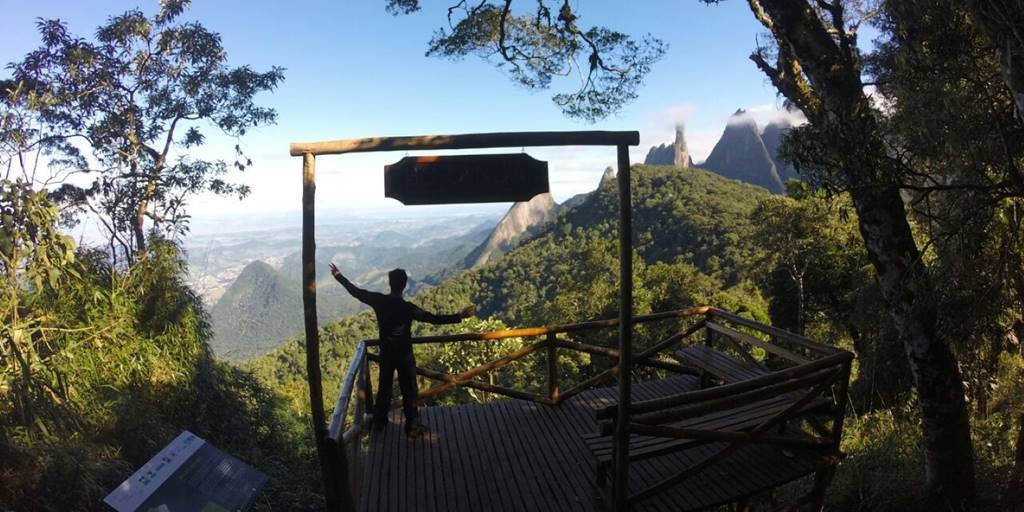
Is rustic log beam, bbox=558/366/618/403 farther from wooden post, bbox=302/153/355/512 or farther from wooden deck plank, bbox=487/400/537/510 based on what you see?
wooden post, bbox=302/153/355/512

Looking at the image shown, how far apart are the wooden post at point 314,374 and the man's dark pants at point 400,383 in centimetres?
111

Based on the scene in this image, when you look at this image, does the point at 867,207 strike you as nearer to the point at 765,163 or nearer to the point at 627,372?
the point at 627,372

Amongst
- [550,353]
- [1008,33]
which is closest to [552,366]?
[550,353]

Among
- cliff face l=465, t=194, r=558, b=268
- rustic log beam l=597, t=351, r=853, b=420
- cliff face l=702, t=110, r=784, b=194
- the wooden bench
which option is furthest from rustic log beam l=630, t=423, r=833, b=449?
cliff face l=465, t=194, r=558, b=268

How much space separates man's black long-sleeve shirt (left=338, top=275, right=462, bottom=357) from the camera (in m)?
3.77

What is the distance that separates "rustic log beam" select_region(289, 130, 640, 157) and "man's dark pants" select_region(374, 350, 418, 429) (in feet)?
5.78

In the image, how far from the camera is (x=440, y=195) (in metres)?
2.74

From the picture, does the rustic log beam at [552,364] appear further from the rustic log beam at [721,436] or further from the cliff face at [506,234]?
the cliff face at [506,234]

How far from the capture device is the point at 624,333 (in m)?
2.87

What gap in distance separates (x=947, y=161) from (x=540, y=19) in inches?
231

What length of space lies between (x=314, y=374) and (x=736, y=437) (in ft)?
8.45

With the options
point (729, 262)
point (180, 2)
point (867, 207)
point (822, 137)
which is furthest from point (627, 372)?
point (729, 262)

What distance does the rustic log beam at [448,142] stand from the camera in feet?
8.79

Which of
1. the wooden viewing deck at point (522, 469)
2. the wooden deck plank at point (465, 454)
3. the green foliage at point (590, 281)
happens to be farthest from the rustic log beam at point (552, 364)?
the green foliage at point (590, 281)
